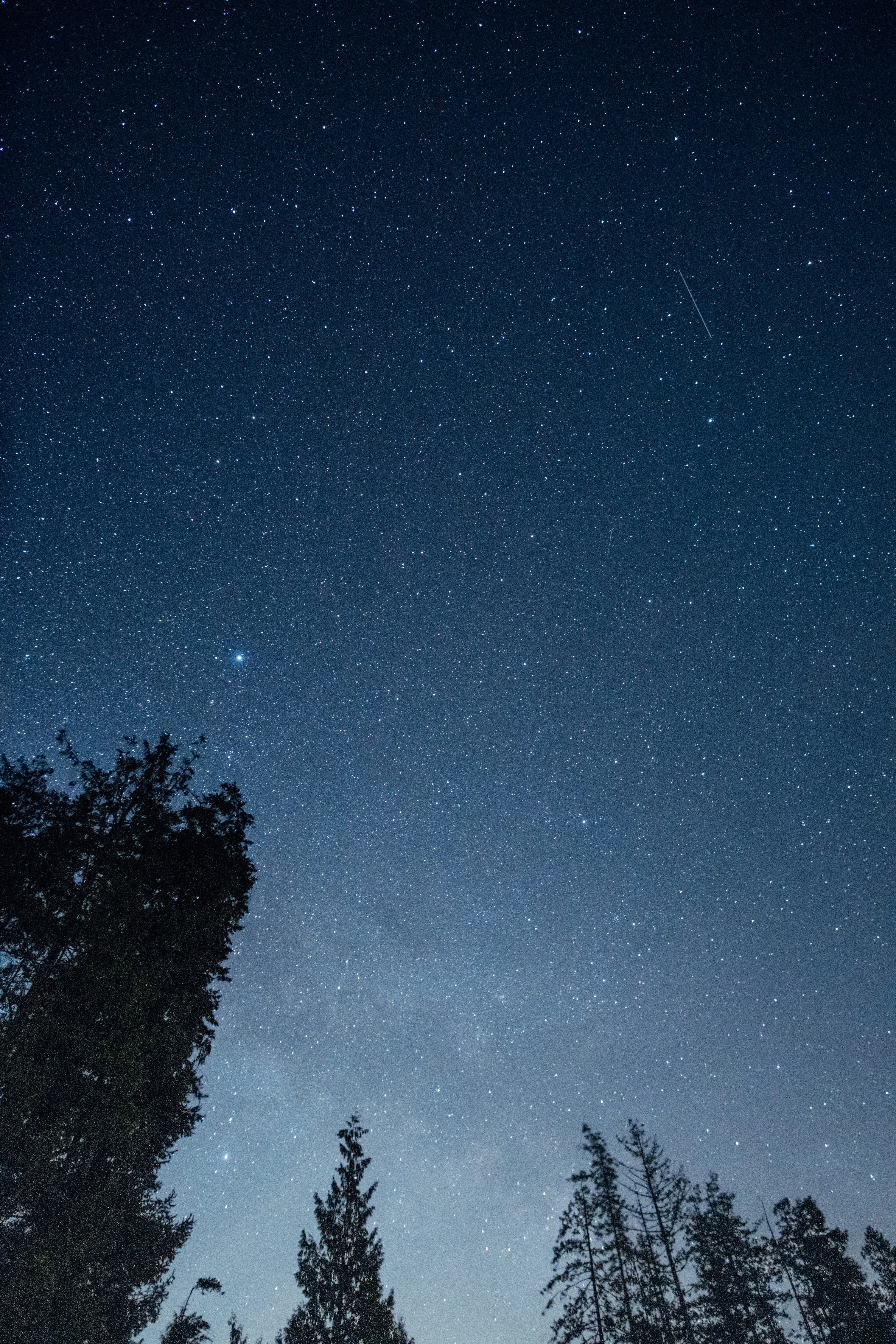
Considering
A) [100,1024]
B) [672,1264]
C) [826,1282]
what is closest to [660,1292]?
[672,1264]

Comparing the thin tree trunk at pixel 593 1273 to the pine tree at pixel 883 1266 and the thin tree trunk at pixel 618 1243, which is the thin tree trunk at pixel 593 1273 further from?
the pine tree at pixel 883 1266

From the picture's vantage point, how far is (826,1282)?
32.7 m

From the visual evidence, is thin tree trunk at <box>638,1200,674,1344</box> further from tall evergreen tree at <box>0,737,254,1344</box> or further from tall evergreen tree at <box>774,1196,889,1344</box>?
tall evergreen tree at <box>0,737,254,1344</box>

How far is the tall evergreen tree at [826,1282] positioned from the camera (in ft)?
99.9

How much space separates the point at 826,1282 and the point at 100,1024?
40883 mm

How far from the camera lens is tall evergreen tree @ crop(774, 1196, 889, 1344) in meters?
30.4

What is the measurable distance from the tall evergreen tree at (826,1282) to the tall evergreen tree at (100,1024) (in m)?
34.9

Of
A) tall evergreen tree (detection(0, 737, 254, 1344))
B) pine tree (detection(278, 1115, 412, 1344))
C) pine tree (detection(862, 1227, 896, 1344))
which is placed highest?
tall evergreen tree (detection(0, 737, 254, 1344))

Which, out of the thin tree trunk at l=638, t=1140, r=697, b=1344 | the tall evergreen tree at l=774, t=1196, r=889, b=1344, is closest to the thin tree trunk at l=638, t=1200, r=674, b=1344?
the thin tree trunk at l=638, t=1140, r=697, b=1344

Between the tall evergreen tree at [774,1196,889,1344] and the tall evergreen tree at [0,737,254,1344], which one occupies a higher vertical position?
the tall evergreen tree at [0,737,254,1344]

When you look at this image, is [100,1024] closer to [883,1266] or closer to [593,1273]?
[593,1273]

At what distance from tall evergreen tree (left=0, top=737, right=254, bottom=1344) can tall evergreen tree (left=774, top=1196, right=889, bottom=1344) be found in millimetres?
34946

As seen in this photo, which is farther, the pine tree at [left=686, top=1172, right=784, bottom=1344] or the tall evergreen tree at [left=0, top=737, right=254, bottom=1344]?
the pine tree at [left=686, top=1172, right=784, bottom=1344]

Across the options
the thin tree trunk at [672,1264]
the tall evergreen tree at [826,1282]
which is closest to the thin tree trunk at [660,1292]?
the thin tree trunk at [672,1264]
